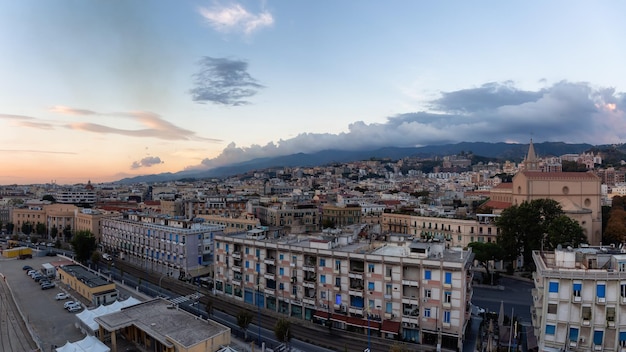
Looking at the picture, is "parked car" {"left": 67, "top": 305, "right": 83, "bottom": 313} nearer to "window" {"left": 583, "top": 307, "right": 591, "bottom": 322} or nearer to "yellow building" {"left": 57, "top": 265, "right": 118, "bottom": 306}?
"yellow building" {"left": 57, "top": 265, "right": 118, "bottom": 306}

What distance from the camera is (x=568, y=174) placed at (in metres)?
83.6

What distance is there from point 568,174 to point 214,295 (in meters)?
72.6

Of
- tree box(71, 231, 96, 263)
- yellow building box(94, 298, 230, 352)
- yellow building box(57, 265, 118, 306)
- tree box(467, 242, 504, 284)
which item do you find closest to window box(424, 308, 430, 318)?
yellow building box(94, 298, 230, 352)

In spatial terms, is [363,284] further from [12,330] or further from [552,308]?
[12,330]

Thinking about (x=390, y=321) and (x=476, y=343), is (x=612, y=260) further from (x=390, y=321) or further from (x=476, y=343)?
(x=390, y=321)

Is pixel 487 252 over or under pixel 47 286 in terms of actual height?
over

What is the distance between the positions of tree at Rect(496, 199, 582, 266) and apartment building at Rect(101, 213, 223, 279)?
45147 millimetres

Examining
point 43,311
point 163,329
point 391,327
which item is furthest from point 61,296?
point 391,327

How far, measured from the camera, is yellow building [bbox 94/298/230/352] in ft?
106

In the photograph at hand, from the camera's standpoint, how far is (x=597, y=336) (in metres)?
31.0

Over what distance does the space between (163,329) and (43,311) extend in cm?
2465

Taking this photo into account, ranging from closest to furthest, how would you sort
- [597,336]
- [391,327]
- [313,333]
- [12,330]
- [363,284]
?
1. [597,336]
2. [391,327]
3. [363,284]
4. [313,333]
5. [12,330]

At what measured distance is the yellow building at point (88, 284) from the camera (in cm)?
5066

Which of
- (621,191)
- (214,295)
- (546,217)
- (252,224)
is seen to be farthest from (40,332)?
(621,191)
